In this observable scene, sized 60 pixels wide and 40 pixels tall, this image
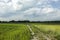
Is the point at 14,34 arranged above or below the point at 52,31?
above

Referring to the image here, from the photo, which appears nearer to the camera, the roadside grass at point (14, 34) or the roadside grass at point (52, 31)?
the roadside grass at point (14, 34)

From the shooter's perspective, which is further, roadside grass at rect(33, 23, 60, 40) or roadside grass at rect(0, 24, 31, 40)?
roadside grass at rect(33, 23, 60, 40)

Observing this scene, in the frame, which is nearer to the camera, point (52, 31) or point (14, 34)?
point (14, 34)
